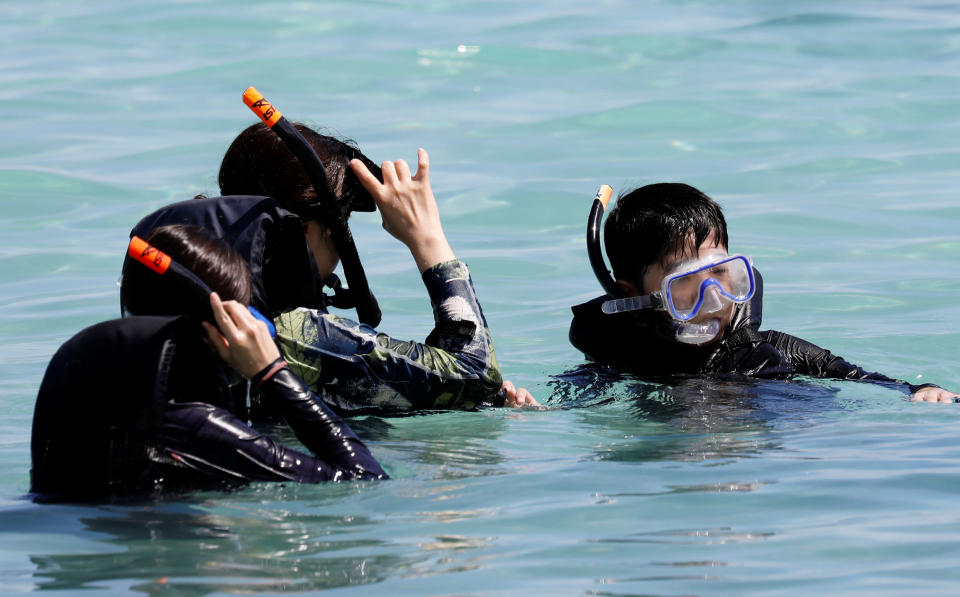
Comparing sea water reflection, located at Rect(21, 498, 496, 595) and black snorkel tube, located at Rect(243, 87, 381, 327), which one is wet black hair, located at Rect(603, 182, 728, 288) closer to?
black snorkel tube, located at Rect(243, 87, 381, 327)

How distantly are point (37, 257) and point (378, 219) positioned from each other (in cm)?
226

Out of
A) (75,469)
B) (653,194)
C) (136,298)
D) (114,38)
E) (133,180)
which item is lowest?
(75,469)

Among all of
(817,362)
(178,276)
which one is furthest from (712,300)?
(178,276)

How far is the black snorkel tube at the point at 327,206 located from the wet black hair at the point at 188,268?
0.47m

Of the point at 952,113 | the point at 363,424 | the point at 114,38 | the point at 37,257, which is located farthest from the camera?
the point at 114,38

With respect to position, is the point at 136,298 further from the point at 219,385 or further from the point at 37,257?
the point at 37,257

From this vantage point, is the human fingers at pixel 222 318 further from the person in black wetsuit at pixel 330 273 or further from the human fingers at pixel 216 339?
the person in black wetsuit at pixel 330 273

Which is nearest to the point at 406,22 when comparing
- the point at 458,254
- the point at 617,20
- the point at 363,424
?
the point at 617,20

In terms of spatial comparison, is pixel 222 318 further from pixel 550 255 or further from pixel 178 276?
pixel 550 255

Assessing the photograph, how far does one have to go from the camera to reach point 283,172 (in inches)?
164

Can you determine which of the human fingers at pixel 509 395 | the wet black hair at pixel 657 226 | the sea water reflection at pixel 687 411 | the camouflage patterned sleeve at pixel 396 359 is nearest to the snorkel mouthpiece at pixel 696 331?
the sea water reflection at pixel 687 411

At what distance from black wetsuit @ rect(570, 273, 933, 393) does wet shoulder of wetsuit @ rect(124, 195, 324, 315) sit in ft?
5.34

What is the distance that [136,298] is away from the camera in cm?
363

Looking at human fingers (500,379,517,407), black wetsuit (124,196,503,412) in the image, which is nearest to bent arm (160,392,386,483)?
black wetsuit (124,196,503,412)
